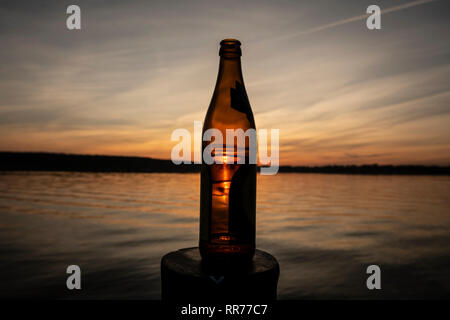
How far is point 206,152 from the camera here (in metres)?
1.82

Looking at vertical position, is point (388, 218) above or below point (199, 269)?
below

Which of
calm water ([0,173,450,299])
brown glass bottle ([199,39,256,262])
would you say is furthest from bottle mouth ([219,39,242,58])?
calm water ([0,173,450,299])

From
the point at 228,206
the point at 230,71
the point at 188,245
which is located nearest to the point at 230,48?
the point at 230,71

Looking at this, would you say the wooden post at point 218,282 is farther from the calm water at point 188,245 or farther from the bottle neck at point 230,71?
the calm water at point 188,245

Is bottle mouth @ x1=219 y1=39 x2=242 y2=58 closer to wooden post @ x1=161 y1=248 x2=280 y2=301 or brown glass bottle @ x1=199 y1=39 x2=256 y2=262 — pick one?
brown glass bottle @ x1=199 y1=39 x2=256 y2=262

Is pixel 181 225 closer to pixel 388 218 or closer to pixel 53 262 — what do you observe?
pixel 53 262

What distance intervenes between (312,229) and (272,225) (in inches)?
65.7

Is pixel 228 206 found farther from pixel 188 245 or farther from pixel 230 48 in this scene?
pixel 188 245

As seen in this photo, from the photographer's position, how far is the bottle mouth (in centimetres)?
180

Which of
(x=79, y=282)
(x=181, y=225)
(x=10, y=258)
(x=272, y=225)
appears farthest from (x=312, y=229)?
(x=10, y=258)

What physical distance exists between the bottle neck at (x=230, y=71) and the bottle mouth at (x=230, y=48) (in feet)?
0.08

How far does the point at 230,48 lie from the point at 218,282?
122cm

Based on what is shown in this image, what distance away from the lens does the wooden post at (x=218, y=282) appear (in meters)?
1.53
